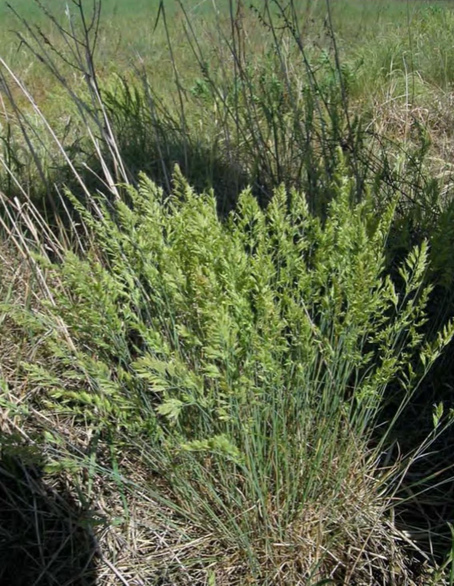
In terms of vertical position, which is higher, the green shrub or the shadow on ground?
the green shrub

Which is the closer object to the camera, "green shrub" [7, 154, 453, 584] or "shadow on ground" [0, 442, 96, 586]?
"green shrub" [7, 154, 453, 584]

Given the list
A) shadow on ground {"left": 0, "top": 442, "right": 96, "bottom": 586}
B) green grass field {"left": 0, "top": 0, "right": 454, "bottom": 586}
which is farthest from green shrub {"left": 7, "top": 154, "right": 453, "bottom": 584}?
shadow on ground {"left": 0, "top": 442, "right": 96, "bottom": 586}

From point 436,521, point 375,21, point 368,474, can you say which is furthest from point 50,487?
point 375,21

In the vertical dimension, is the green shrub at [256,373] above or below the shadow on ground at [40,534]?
above

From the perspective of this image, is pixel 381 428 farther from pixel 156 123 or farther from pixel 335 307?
pixel 156 123

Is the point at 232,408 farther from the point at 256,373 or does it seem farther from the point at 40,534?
the point at 40,534

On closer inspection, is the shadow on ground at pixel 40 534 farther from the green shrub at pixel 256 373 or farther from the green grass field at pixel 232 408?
the green shrub at pixel 256 373

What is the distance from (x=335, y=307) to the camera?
4.56 feet

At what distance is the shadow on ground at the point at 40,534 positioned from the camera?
5.34 feet

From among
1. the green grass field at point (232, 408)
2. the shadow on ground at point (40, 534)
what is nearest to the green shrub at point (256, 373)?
the green grass field at point (232, 408)

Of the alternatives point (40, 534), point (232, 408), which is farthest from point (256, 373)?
point (40, 534)

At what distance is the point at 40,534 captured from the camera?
1.70 m

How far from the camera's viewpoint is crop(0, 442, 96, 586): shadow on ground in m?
1.63

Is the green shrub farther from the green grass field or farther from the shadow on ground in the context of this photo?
the shadow on ground
